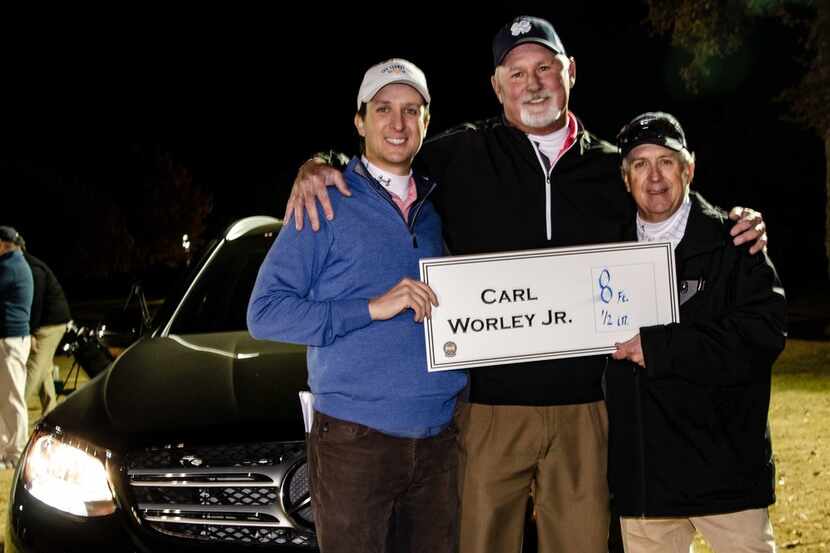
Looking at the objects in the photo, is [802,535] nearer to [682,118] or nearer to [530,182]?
[530,182]

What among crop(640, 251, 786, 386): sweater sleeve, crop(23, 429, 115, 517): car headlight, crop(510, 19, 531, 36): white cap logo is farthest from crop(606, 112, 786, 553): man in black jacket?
crop(23, 429, 115, 517): car headlight

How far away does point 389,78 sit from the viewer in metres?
2.67

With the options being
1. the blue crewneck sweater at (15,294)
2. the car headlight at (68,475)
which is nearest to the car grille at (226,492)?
the car headlight at (68,475)

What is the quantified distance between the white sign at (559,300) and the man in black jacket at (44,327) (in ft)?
21.9

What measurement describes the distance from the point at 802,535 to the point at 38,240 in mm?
49379

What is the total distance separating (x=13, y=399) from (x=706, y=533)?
6.20 metres

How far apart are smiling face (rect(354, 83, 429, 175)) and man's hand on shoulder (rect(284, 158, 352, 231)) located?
142mm

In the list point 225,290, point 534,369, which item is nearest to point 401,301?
point 534,369

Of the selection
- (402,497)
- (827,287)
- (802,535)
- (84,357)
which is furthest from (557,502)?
(827,287)

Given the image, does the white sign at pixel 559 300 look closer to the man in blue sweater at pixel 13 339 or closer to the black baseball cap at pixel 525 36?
the black baseball cap at pixel 525 36

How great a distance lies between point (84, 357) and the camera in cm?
567

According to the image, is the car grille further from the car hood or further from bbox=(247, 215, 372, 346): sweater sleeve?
bbox=(247, 215, 372, 346): sweater sleeve

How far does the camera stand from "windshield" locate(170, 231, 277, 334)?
13.6ft

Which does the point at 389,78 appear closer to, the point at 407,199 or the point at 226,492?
the point at 407,199
